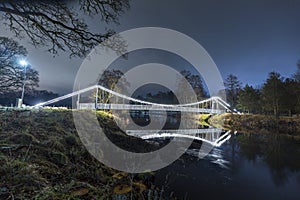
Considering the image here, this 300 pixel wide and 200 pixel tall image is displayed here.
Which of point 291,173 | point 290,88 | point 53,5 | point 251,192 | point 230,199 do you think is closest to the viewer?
point 53,5

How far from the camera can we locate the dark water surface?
479 centimetres

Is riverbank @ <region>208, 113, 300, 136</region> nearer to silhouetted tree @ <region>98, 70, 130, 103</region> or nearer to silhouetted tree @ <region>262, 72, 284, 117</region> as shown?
silhouetted tree @ <region>262, 72, 284, 117</region>

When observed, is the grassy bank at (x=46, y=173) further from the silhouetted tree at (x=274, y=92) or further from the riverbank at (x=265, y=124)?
the silhouetted tree at (x=274, y=92)

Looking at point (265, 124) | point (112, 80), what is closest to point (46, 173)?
point (112, 80)

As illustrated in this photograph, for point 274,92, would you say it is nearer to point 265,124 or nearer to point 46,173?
point 265,124

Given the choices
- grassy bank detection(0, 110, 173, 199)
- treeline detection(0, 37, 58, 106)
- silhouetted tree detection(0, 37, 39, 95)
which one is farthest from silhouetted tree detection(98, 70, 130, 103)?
grassy bank detection(0, 110, 173, 199)

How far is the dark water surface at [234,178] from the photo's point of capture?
15.7 feet

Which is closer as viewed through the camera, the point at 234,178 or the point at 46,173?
the point at 46,173

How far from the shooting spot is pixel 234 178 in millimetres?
5980

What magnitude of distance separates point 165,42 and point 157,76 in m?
10.6

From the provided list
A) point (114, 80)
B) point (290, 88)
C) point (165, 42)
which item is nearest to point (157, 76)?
point (114, 80)

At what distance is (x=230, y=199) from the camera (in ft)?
14.7

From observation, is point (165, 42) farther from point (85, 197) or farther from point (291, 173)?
point (85, 197)

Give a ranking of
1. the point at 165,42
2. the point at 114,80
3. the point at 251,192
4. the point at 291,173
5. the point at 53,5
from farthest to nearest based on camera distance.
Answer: the point at 114,80 < the point at 165,42 < the point at 291,173 < the point at 251,192 < the point at 53,5
